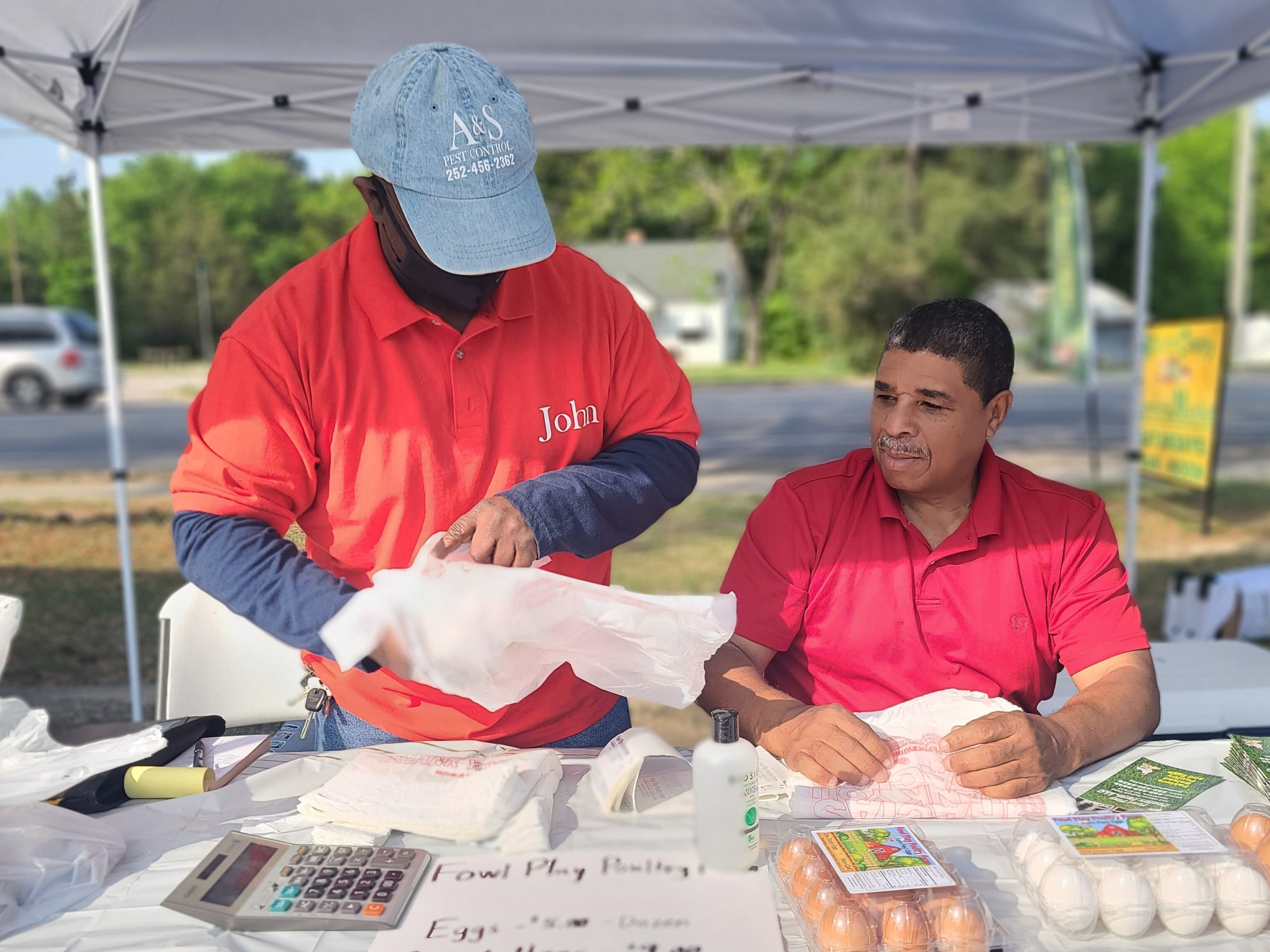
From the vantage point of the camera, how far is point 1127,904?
50.6 inches

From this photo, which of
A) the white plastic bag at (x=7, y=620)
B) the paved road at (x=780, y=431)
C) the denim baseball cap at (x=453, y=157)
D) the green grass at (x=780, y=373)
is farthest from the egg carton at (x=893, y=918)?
the green grass at (x=780, y=373)

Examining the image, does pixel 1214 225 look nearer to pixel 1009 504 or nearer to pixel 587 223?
pixel 587 223

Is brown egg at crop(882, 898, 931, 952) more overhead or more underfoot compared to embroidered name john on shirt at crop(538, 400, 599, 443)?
more underfoot

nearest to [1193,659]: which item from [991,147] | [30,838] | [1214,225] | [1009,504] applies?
[1009,504]

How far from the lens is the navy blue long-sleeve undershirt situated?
140 centimetres

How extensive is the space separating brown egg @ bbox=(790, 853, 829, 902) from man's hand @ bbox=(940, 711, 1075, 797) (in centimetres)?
43

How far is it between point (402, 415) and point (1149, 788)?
1.39 m

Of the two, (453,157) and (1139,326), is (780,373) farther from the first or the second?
(453,157)

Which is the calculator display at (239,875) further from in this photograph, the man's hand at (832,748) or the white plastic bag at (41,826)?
the man's hand at (832,748)

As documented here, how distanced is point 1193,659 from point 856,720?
1.68 metres

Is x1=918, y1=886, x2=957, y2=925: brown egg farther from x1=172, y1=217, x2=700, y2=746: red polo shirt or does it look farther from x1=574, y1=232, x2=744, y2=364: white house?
x1=574, y1=232, x2=744, y2=364: white house

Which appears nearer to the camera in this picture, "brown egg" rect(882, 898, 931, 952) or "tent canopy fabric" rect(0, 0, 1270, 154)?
"brown egg" rect(882, 898, 931, 952)

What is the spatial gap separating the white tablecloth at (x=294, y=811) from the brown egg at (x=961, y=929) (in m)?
0.10

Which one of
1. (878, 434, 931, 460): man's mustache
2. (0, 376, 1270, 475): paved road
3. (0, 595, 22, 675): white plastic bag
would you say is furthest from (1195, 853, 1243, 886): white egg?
(0, 376, 1270, 475): paved road
